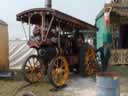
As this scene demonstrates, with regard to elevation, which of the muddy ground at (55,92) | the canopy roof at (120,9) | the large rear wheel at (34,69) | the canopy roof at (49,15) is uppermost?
the canopy roof at (120,9)

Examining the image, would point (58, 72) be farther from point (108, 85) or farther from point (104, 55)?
point (108, 85)

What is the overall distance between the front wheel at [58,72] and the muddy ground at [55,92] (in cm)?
24

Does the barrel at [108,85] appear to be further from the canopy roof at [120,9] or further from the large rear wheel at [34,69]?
the canopy roof at [120,9]

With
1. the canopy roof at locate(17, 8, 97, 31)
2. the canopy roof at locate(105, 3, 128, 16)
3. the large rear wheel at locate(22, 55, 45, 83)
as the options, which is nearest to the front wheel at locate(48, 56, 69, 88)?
the large rear wheel at locate(22, 55, 45, 83)

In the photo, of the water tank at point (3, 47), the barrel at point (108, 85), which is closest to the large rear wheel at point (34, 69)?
the water tank at point (3, 47)

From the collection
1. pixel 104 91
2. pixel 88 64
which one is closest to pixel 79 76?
pixel 88 64

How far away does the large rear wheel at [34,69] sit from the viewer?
12.5 meters

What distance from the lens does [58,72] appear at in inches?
452

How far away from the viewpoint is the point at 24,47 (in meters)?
20.0

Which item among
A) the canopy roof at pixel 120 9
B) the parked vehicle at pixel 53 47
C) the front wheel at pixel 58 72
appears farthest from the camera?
the canopy roof at pixel 120 9

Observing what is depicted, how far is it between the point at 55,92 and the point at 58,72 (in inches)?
36.3

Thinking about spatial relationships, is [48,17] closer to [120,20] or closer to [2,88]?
[2,88]

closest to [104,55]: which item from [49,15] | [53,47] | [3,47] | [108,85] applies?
[53,47]

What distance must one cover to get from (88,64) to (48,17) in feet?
9.52
